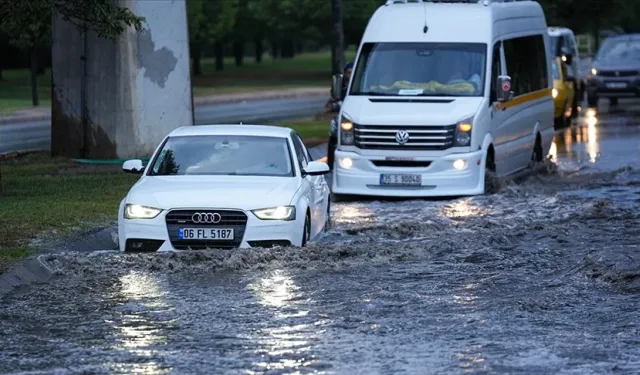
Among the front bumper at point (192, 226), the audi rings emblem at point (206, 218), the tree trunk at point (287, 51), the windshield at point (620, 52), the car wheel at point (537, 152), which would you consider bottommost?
the tree trunk at point (287, 51)

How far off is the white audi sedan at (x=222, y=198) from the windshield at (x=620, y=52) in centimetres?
3218

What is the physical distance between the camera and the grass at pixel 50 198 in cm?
1579

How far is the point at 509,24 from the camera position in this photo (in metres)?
23.8

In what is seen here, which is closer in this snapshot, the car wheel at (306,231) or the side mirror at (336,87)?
the car wheel at (306,231)

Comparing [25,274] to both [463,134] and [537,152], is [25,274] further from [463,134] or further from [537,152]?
[537,152]

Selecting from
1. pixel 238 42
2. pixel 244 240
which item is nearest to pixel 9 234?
pixel 244 240

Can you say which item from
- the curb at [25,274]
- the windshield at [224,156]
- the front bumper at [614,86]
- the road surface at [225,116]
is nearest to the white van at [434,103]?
the windshield at [224,156]

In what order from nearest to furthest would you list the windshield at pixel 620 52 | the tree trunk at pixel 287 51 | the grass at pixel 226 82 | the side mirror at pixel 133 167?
the side mirror at pixel 133 167 → the windshield at pixel 620 52 → the grass at pixel 226 82 → the tree trunk at pixel 287 51

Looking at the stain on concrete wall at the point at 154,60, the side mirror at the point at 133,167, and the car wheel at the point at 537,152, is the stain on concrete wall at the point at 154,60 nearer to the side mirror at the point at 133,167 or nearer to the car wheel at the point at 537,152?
the car wheel at the point at 537,152

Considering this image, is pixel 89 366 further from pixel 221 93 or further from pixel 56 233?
pixel 221 93

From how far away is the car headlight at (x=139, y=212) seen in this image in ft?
47.1

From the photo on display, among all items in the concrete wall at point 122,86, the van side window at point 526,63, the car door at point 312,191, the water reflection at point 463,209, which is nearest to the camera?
the car door at point 312,191

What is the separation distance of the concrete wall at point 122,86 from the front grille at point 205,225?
11.9m

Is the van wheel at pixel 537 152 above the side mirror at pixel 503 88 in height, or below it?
below
